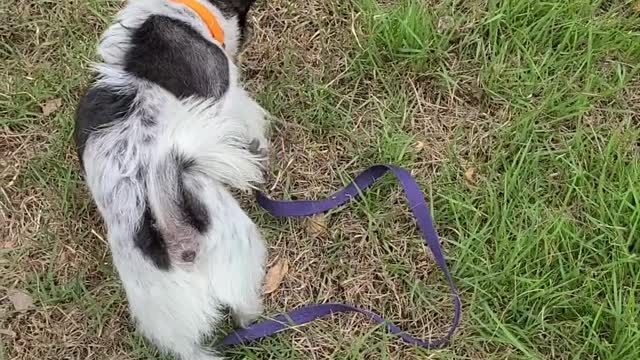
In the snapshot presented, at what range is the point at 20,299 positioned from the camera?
2.88 metres

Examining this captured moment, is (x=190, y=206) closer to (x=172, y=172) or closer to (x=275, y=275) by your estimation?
(x=172, y=172)

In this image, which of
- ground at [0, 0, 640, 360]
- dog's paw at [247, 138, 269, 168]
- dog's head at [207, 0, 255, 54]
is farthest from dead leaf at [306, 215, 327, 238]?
dog's head at [207, 0, 255, 54]

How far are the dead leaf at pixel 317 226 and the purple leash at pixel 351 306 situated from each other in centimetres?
4

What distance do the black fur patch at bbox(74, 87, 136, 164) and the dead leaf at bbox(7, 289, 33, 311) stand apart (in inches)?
27.3

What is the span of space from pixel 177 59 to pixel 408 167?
3.19 feet

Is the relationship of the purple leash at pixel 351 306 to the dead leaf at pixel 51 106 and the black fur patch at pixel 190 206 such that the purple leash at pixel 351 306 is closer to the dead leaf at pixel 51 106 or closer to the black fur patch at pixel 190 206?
the black fur patch at pixel 190 206

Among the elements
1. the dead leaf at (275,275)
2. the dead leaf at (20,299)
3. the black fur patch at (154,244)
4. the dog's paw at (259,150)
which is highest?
the black fur patch at (154,244)

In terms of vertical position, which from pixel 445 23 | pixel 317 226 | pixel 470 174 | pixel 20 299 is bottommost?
pixel 20 299

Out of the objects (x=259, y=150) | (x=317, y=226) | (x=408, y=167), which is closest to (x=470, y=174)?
(x=408, y=167)

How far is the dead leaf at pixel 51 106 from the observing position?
3.16 meters

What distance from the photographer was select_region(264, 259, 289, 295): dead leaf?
9.40ft

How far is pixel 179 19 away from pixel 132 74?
0.31 meters

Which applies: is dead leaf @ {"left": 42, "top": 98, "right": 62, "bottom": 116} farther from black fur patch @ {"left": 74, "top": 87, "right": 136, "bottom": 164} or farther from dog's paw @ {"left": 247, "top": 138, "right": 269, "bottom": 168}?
dog's paw @ {"left": 247, "top": 138, "right": 269, "bottom": 168}

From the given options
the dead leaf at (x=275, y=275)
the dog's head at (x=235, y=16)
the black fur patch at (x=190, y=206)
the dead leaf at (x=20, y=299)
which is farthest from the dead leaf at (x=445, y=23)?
the dead leaf at (x=20, y=299)
